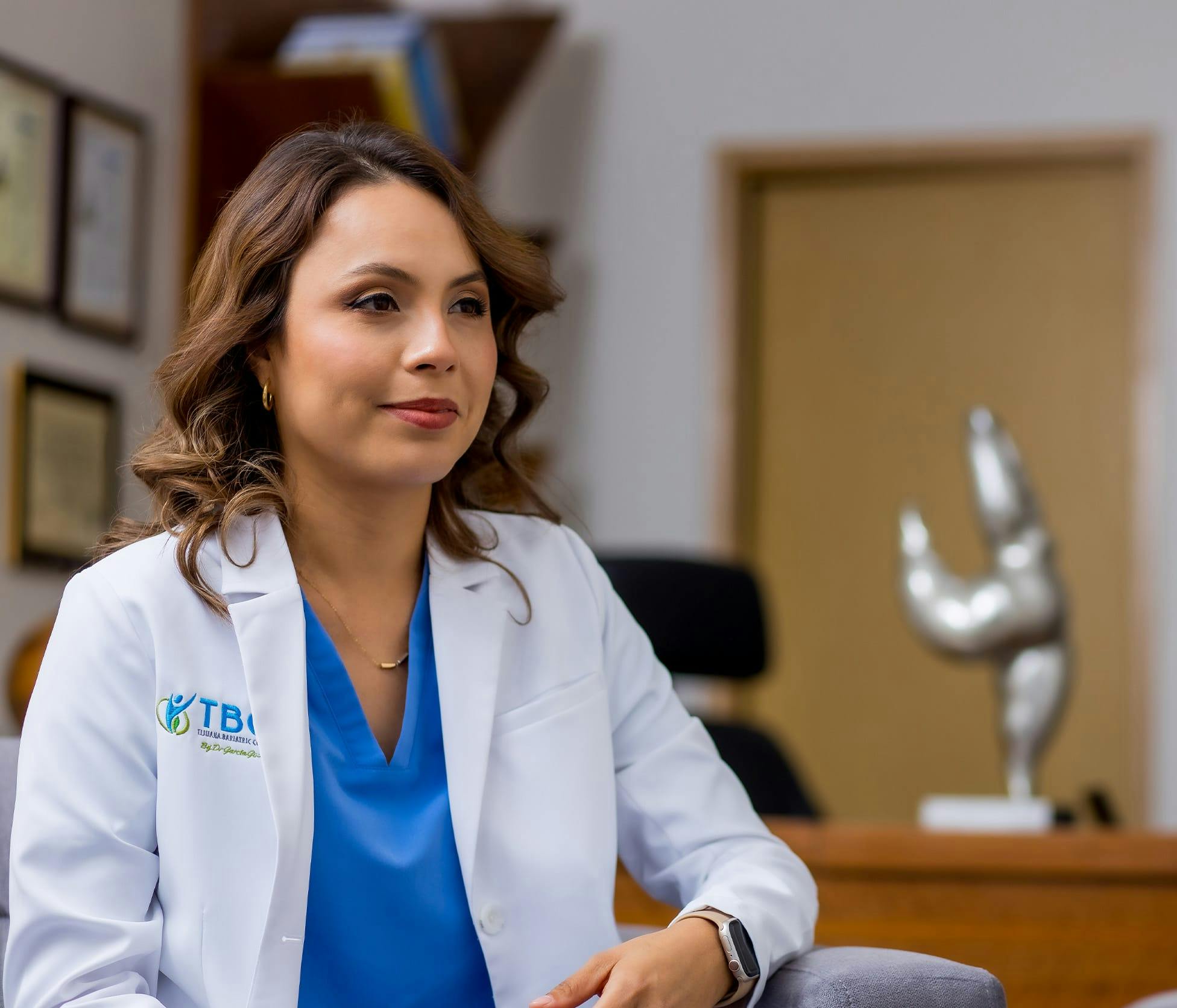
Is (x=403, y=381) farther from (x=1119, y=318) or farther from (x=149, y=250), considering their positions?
(x=1119, y=318)

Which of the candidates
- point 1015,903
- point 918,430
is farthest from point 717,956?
point 918,430

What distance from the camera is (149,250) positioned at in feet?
10.8

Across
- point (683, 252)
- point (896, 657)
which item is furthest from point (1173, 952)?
point (683, 252)

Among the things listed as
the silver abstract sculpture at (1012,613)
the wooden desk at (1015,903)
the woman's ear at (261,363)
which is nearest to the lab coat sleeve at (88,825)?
the woman's ear at (261,363)

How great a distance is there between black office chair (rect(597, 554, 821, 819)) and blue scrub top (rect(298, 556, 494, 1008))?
1.27 meters

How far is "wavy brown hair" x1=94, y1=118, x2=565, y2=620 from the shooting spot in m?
1.39

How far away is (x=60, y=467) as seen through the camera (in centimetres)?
296

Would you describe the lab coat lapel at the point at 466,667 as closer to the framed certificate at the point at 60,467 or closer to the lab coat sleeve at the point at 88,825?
the lab coat sleeve at the point at 88,825

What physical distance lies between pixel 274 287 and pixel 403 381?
0.14 m

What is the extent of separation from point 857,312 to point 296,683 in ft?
9.91

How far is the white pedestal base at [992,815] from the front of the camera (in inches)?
98.8

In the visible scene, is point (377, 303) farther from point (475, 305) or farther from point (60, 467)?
point (60, 467)

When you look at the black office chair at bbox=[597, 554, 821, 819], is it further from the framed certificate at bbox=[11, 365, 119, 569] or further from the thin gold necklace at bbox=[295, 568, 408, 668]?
the thin gold necklace at bbox=[295, 568, 408, 668]

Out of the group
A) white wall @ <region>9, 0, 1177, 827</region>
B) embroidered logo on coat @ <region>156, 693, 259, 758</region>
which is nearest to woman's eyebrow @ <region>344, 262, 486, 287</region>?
embroidered logo on coat @ <region>156, 693, 259, 758</region>
